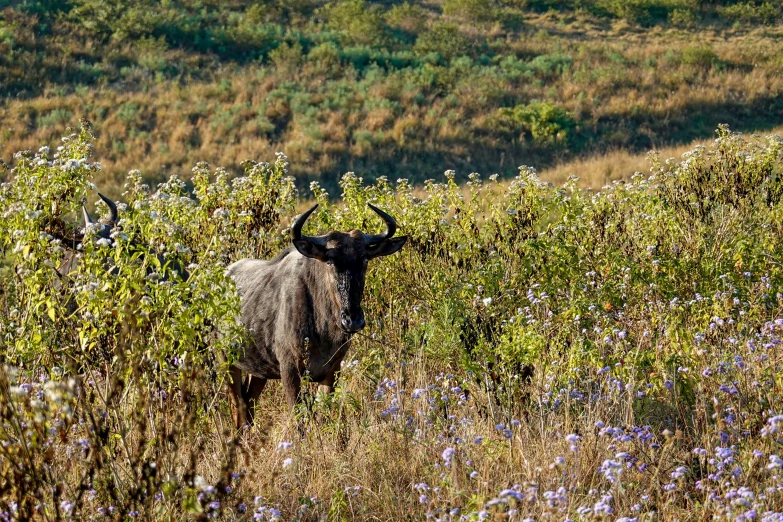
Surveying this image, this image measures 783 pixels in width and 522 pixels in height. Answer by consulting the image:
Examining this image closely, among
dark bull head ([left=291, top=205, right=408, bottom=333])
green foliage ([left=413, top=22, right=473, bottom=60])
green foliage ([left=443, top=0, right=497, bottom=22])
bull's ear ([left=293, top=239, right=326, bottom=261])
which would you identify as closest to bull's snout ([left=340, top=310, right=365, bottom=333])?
dark bull head ([left=291, top=205, right=408, bottom=333])

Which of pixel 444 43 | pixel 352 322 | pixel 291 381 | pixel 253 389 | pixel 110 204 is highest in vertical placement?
pixel 110 204

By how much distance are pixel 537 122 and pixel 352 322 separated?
23547 mm

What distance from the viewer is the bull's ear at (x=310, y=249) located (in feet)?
23.6

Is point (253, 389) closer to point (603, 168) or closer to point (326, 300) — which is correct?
point (326, 300)

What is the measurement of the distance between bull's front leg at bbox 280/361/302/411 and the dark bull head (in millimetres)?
603

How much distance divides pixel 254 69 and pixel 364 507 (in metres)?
30.1

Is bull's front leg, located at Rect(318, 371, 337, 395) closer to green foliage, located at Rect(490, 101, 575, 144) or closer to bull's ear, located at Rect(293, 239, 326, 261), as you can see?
bull's ear, located at Rect(293, 239, 326, 261)

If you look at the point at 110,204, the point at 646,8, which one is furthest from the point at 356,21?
the point at 110,204

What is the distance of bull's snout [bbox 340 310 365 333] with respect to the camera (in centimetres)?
689

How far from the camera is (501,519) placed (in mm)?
3871

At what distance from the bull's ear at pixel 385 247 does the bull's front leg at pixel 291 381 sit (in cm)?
114

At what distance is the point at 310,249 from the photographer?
7.29 m

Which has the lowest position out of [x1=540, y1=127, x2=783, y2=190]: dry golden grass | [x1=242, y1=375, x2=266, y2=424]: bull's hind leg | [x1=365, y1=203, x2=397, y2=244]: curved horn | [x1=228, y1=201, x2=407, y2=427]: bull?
[x1=540, y1=127, x2=783, y2=190]: dry golden grass

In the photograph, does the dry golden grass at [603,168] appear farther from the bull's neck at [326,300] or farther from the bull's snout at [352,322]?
the bull's snout at [352,322]
